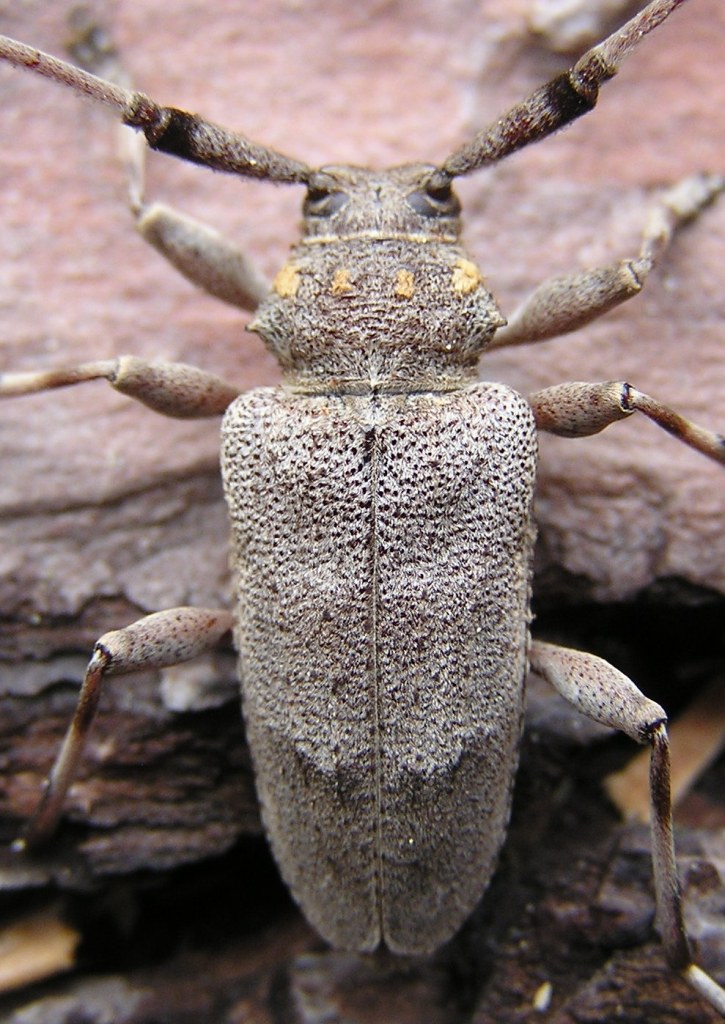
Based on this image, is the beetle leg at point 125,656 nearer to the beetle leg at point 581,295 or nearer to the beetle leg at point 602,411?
the beetle leg at point 602,411

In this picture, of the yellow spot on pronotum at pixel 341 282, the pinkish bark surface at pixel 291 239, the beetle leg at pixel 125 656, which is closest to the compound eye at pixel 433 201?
the yellow spot on pronotum at pixel 341 282

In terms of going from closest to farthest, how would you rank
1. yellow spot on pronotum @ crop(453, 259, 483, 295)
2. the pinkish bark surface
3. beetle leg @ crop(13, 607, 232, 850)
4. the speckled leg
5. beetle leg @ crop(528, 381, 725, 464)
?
the speckled leg, beetle leg @ crop(13, 607, 232, 850), beetle leg @ crop(528, 381, 725, 464), yellow spot on pronotum @ crop(453, 259, 483, 295), the pinkish bark surface

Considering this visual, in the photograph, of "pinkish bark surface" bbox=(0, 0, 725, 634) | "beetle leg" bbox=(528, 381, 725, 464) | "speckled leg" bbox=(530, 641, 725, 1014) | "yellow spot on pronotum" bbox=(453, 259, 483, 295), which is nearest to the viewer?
"speckled leg" bbox=(530, 641, 725, 1014)

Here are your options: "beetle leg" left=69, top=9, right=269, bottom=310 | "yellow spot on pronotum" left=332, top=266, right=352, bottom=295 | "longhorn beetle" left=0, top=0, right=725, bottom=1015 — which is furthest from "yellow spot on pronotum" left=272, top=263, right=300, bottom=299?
"beetle leg" left=69, top=9, right=269, bottom=310

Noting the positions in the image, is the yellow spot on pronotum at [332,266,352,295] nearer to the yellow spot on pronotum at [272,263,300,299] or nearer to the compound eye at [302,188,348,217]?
the yellow spot on pronotum at [272,263,300,299]

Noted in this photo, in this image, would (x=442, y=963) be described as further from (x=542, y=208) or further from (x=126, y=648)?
(x=542, y=208)
